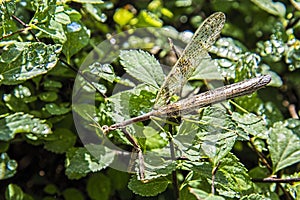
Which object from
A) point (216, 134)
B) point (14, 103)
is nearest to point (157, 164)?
point (216, 134)

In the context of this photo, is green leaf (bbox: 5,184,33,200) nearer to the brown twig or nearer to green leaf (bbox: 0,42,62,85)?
green leaf (bbox: 0,42,62,85)

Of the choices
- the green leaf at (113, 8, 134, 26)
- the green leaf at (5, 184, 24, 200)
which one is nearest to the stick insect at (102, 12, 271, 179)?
the green leaf at (5, 184, 24, 200)

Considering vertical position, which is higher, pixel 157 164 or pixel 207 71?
pixel 207 71

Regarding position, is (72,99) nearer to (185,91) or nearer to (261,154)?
(185,91)

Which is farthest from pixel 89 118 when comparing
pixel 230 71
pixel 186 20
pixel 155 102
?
pixel 186 20

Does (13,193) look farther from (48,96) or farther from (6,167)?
(48,96)

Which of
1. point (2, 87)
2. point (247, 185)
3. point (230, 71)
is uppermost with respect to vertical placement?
point (230, 71)
